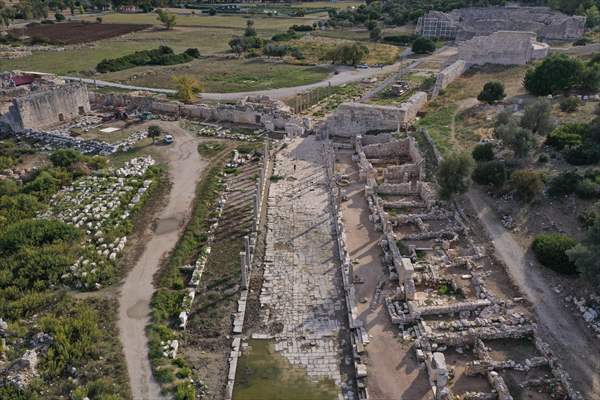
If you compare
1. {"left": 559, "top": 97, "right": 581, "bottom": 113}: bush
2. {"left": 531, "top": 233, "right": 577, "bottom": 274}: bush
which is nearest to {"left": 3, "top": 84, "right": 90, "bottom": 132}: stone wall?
{"left": 531, "top": 233, "right": 577, "bottom": 274}: bush

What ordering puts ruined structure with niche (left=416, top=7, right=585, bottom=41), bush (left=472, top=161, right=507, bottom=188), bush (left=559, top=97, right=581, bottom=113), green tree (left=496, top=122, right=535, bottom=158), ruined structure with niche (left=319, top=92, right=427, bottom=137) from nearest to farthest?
1. bush (left=472, top=161, right=507, bottom=188)
2. green tree (left=496, top=122, right=535, bottom=158)
3. bush (left=559, top=97, right=581, bottom=113)
4. ruined structure with niche (left=319, top=92, right=427, bottom=137)
5. ruined structure with niche (left=416, top=7, right=585, bottom=41)

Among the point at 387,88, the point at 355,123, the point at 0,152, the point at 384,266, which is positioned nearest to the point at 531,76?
the point at 387,88

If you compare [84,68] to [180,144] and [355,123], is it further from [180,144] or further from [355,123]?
[355,123]

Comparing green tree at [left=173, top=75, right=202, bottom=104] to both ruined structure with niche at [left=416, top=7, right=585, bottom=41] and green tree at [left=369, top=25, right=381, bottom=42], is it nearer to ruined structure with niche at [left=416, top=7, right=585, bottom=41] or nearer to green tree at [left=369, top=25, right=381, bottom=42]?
green tree at [left=369, top=25, right=381, bottom=42]

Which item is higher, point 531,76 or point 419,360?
point 531,76

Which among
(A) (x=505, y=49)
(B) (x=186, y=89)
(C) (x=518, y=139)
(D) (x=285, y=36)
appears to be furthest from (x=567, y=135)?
(D) (x=285, y=36)

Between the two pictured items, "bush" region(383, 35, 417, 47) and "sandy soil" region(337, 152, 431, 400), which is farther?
"bush" region(383, 35, 417, 47)

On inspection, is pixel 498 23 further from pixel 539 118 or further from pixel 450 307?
pixel 450 307
